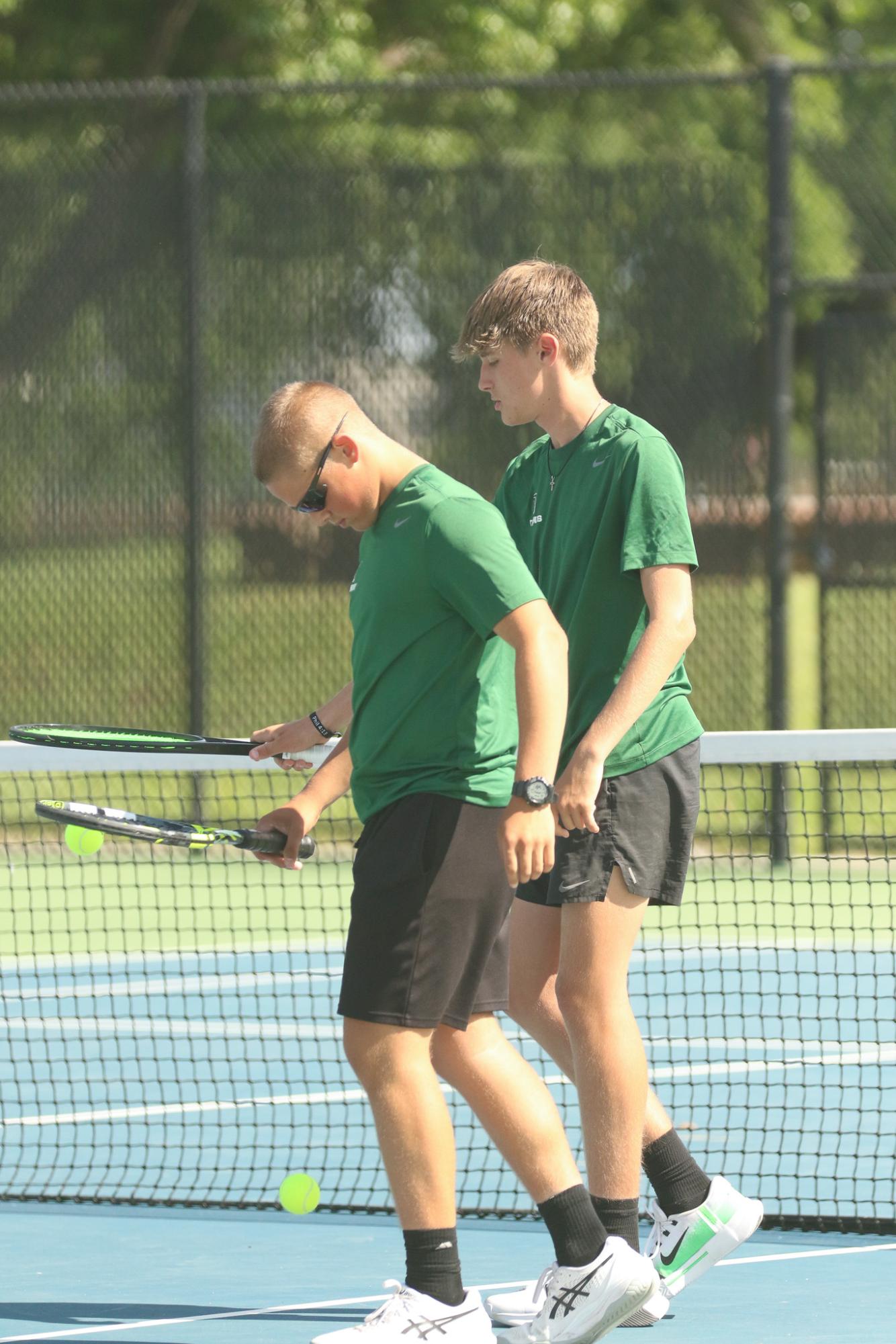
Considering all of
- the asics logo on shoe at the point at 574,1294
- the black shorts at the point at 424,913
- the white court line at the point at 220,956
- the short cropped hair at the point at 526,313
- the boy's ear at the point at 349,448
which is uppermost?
the short cropped hair at the point at 526,313

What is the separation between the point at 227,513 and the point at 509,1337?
5.98 m

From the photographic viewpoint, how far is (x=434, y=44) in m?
14.7

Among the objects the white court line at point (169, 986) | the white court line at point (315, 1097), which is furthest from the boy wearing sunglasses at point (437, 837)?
the white court line at point (169, 986)

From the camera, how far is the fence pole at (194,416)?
30.6 feet

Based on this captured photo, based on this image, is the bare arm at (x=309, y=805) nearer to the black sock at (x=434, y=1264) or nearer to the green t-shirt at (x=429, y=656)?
the green t-shirt at (x=429, y=656)

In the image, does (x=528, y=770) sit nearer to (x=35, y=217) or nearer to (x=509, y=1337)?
(x=509, y=1337)

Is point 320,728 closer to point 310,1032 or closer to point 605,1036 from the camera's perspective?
point 605,1036

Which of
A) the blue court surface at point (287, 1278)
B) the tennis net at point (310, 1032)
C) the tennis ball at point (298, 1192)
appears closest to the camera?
the blue court surface at point (287, 1278)

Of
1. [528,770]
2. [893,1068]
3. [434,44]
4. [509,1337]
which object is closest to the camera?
[528,770]

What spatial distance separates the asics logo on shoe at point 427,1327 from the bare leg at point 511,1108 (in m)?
0.26

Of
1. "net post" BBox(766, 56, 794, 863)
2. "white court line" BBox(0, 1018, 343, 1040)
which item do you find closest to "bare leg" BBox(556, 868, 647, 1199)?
"white court line" BBox(0, 1018, 343, 1040)

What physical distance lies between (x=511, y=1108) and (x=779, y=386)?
5.98 metres

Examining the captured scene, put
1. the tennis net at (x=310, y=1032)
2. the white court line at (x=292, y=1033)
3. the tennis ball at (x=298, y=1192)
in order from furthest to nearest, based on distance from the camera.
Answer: the white court line at (x=292, y=1033) → the tennis net at (x=310, y=1032) → the tennis ball at (x=298, y=1192)

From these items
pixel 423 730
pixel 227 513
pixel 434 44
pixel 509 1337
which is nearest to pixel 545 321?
pixel 423 730
